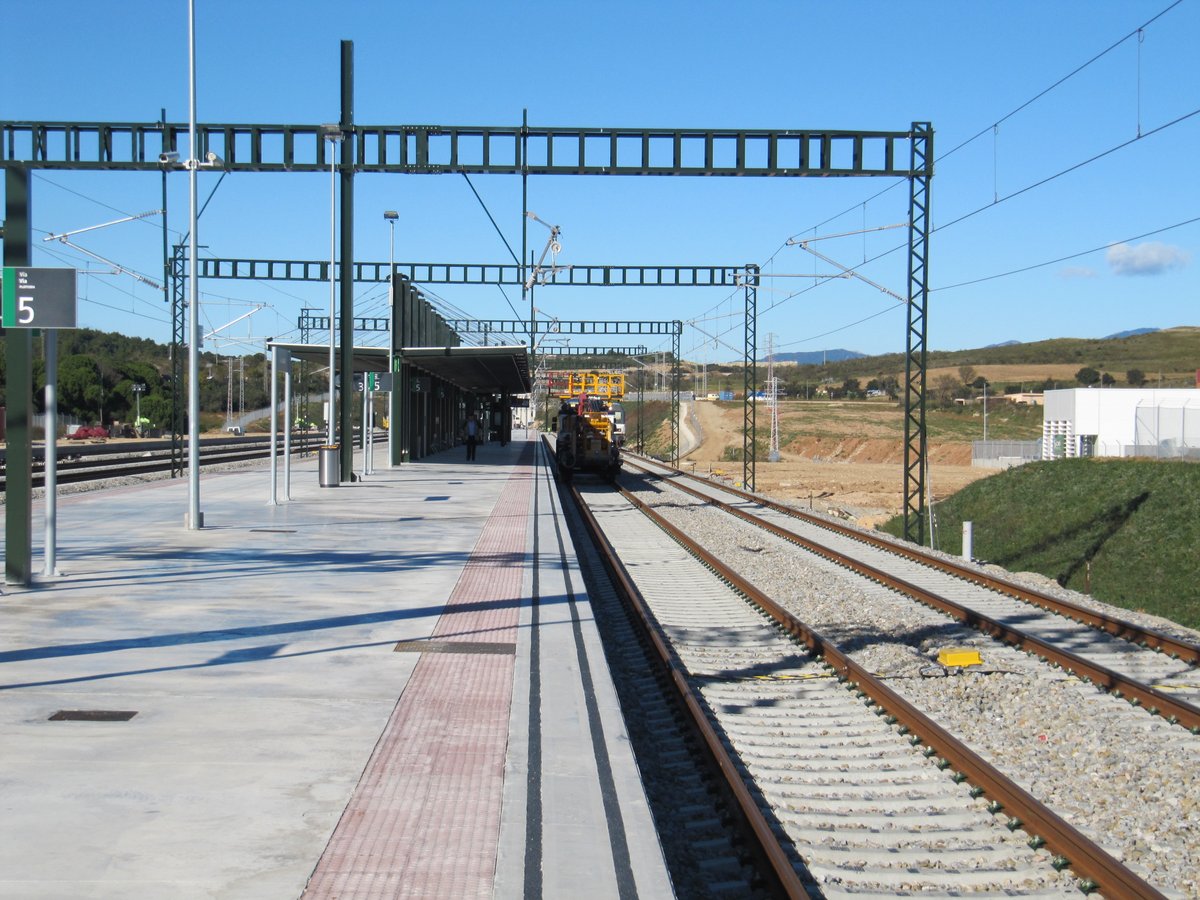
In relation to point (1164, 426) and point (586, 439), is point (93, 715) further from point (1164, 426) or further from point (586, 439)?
point (1164, 426)

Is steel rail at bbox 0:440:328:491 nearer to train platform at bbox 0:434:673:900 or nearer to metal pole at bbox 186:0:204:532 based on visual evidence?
metal pole at bbox 186:0:204:532

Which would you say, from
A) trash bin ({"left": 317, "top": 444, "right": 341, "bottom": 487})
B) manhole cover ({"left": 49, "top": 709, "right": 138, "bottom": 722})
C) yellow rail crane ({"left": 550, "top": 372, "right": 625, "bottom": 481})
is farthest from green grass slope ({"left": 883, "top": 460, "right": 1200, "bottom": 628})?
manhole cover ({"left": 49, "top": 709, "right": 138, "bottom": 722})

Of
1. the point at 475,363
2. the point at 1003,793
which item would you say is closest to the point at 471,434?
the point at 475,363

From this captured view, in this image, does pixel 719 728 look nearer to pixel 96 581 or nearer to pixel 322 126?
pixel 96 581

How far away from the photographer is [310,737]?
7.23 metres

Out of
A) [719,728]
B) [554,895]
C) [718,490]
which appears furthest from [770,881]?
[718,490]

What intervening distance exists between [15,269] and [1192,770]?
11.4 metres

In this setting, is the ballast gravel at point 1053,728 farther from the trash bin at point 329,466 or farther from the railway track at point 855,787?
the trash bin at point 329,466

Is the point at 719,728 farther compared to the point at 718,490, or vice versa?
the point at 718,490

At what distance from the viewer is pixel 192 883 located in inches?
192

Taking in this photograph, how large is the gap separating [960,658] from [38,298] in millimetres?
9685

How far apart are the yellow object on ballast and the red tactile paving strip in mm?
4100

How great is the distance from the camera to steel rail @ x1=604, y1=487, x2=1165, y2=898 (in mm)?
5824

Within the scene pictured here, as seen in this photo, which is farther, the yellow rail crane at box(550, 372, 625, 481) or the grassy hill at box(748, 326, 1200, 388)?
the grassy hill at box(748, 326, 1200, 388)
